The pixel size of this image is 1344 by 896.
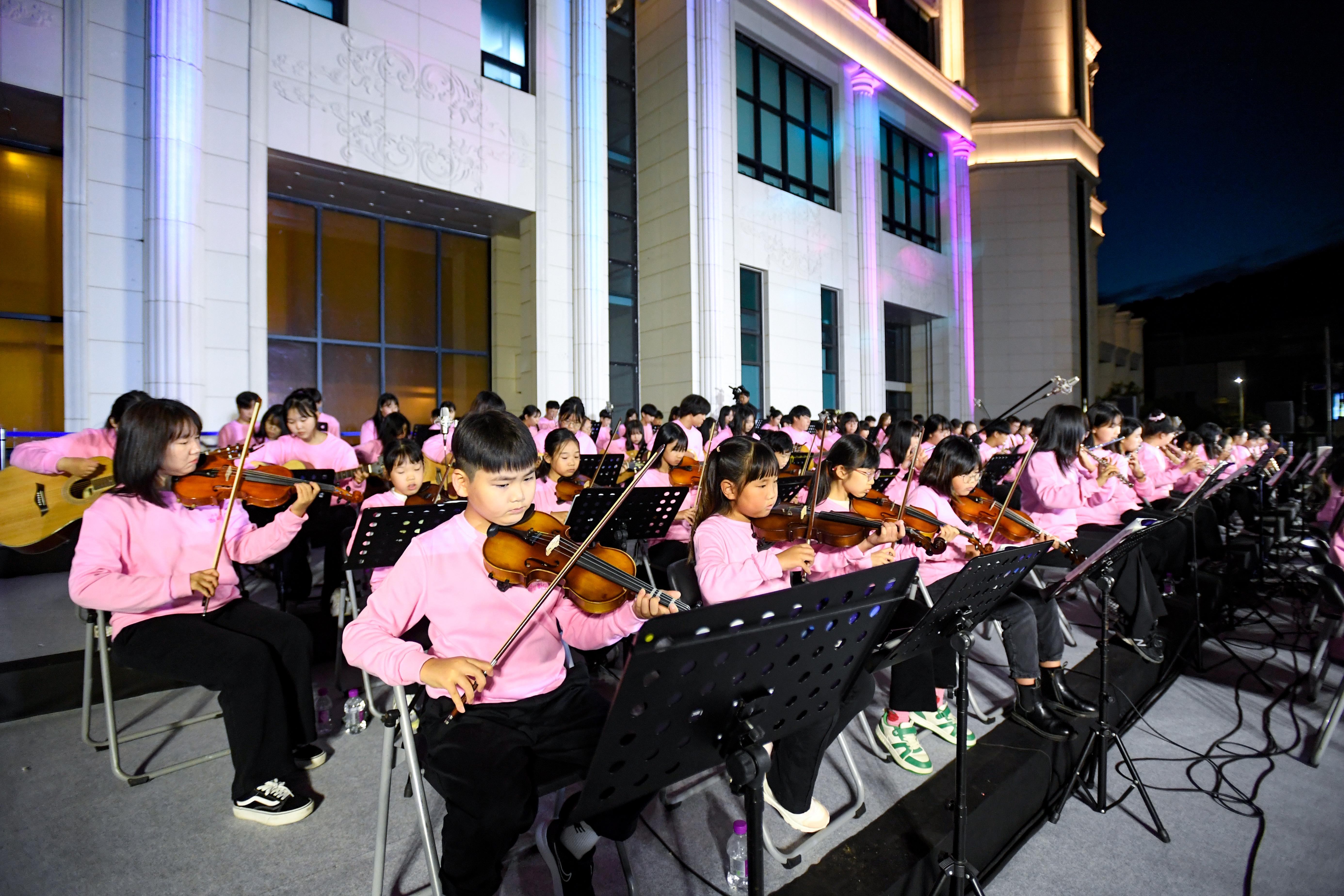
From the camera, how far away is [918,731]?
9.54 feet

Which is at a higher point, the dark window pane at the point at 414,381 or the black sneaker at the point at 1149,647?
the dark window pane at the point at 414,381

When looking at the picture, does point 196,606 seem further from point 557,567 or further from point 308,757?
point 557,567

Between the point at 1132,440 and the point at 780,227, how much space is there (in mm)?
8065

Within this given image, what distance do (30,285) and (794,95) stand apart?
1242 centimetres

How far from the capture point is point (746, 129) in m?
11.9

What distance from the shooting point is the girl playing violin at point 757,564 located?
202 cm

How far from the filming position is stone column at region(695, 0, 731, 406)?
10.4 meters

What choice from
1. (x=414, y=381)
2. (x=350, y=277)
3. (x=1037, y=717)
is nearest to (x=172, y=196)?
(x=350, y=277)

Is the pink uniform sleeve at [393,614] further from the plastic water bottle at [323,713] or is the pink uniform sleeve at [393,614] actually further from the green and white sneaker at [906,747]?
the green and white sneaker at [906,747]

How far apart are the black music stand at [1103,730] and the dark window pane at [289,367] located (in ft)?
31.8

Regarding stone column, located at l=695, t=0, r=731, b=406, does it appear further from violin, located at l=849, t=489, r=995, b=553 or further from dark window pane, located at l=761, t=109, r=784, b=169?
violin, located at l=849, t=489, r=995, b=553

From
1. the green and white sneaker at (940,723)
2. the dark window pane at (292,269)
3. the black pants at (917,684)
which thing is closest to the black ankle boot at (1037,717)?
the green and white sneaker at (940,723)

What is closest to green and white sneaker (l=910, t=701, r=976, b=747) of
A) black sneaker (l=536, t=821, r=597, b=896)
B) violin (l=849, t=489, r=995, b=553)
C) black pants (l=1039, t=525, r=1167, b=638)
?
violin (l=849, t=489, r=995, b=553)

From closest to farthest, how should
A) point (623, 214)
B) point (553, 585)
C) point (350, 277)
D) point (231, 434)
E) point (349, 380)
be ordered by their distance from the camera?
point (553, 585) → point (231, 434) → point (350, 277) → point (349, 380) → point (623, 214)
